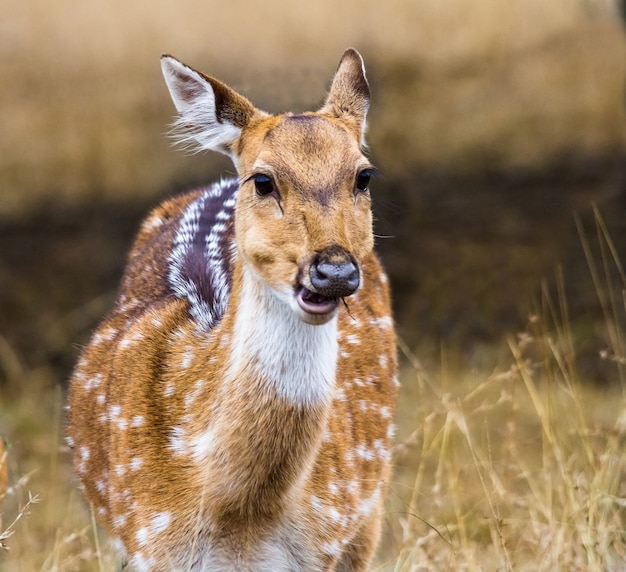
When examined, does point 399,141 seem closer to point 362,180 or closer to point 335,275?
point 362,180

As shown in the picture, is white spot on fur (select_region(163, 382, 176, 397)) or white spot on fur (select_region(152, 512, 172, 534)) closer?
white spot on fur (select_region(152, 512, 172, 534))

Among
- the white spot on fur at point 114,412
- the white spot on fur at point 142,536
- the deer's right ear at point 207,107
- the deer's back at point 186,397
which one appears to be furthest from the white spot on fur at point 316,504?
the deer's right ear at point 207,107

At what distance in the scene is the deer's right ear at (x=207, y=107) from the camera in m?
4.53

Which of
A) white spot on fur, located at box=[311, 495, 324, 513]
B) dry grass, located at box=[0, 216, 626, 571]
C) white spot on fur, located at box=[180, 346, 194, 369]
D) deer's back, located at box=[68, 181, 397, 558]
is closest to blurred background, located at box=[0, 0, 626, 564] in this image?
dry grass, located at box=[0, 216, 626, 571]

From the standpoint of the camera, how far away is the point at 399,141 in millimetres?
10906

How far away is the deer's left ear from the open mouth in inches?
35.9

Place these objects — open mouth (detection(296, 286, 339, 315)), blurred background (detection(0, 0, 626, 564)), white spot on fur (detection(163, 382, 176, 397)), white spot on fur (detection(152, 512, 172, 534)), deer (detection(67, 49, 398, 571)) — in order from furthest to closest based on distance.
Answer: blurred background (detection(0, 0, 626, 564)) < white spot on fur (detection(163, 382, 176, 397)) < white spot on fur (detection(152, 512, 172, 534)) < deer (detection(67, 49, 398, 571)) < open mouth (detection(296, 286, 339, 315))

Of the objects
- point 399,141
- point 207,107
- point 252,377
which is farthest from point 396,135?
point 252,377

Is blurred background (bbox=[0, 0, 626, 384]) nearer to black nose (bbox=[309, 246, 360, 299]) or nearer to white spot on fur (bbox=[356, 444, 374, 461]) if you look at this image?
white spot on fur (bbox=[356, 444, 374, 461])

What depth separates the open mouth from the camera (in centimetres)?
396

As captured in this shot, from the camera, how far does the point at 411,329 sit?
404 inches

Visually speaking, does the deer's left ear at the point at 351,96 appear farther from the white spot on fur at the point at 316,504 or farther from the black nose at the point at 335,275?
the white spot on fur at the point at 316,504

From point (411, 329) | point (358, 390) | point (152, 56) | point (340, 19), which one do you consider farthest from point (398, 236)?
point (358, 390)

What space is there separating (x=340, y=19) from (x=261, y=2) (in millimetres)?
705
